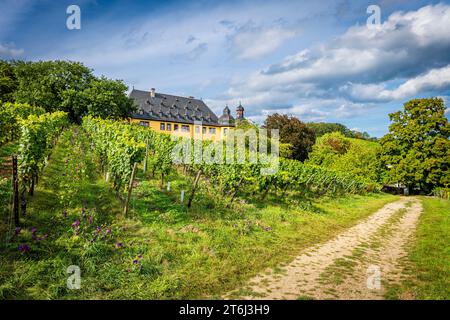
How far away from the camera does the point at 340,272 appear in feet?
21.1

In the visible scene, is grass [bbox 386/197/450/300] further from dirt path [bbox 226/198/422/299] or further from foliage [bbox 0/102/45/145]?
foliage [bbox 0/102/45/145]

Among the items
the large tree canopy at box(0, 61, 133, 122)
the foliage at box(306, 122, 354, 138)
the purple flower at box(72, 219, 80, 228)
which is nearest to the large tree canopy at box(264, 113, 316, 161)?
the large tree canopy at box(0, 61, 133, 122)

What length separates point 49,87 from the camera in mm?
34906

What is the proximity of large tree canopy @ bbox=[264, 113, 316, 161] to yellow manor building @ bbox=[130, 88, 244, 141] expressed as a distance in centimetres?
1413

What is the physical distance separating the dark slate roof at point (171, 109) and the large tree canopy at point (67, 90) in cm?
1081

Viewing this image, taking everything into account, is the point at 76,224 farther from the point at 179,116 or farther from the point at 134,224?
the point at 179,116

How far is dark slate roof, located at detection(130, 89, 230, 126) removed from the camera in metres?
51.1

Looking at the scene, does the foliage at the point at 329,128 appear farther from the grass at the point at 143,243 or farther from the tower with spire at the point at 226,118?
the grass at the point at 143,243

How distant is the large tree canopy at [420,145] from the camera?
1119 inches

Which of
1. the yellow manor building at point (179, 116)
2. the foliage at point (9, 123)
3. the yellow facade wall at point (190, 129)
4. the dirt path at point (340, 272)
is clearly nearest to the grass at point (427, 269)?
the dirt path at point (340, 272)

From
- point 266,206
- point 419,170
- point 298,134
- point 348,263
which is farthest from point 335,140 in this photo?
point 348,263
